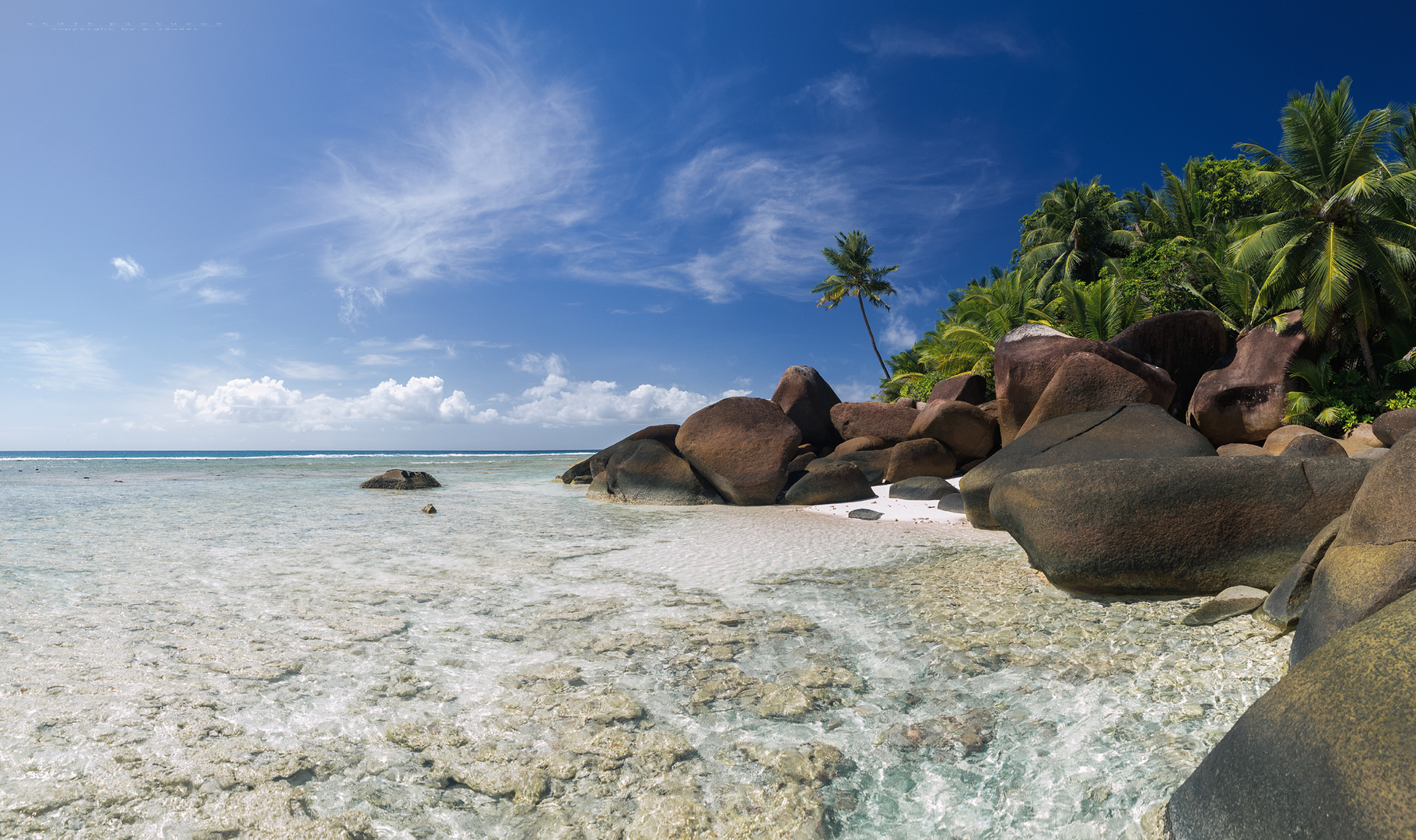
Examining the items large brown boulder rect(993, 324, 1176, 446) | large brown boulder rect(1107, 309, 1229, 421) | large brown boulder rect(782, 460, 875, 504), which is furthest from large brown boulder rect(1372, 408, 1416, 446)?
large brown boulder rect(782, 460, 875, 504)

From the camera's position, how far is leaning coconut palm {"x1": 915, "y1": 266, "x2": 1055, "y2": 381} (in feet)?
84.5

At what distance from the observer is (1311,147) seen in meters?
16.6

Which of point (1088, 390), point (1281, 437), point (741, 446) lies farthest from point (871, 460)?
point (1281, 437)

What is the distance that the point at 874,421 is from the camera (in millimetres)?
17125

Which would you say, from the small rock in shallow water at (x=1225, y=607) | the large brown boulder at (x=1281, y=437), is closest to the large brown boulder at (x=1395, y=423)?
the large brown boulder at (x=1281, y=437)

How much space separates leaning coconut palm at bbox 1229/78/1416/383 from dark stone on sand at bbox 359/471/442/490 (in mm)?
23574

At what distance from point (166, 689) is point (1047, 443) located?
27.8 feet

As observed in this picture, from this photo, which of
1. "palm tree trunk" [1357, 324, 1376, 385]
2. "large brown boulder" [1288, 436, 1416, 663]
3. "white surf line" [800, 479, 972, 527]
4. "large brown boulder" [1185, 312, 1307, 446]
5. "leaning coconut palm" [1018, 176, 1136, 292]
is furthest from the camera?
"leaning coconut palm" [1018, 176, 1136, 292]

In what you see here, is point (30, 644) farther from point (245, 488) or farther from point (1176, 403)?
point (1176, 403)

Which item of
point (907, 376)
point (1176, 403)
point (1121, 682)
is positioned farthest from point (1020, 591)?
point (907, 376)

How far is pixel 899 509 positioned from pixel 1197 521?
637 cm

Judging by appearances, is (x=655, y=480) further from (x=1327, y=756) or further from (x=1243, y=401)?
(x=1243, y=401)

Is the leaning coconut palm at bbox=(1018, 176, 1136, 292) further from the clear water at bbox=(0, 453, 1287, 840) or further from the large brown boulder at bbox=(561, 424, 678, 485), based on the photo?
the clear water at bbox=(0, 453, 1287, 840)

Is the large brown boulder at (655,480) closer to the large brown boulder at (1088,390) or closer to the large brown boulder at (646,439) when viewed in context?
the large brown boulder at (646,439)
